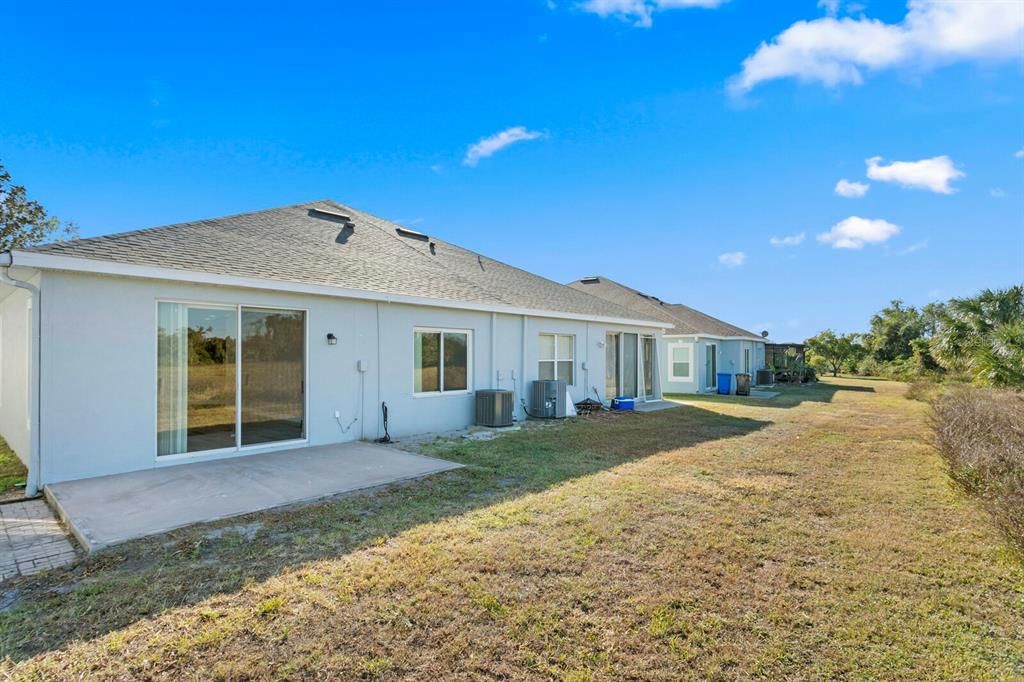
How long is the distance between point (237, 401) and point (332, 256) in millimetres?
3832

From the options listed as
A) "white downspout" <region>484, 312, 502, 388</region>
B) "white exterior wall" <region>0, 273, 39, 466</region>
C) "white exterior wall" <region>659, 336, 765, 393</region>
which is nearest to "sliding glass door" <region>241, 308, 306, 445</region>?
"white exterior wall" <region>0, 273, 39, 466</region>

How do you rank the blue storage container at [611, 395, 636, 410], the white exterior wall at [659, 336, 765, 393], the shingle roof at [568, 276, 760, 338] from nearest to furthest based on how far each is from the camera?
the blue storage container at [611, 395, 636, 410] < the white exterior wall at [659, 336, 765, 393] < the shingle roof at [568, 276, 760, 338]

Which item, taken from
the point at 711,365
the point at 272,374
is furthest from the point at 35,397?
the point at 711,365

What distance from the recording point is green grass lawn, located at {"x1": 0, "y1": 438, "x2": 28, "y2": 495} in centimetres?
628

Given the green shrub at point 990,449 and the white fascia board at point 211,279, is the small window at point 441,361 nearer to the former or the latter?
the white fascia board at point 211,279

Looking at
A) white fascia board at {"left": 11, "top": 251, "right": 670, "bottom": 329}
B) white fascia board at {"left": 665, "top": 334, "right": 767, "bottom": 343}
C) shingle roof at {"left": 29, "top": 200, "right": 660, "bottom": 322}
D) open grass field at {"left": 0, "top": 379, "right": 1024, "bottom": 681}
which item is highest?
shingle roof at {"left": 29, "top": 200, "right": 660, "bottom": 322}

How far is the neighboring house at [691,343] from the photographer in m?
22.0

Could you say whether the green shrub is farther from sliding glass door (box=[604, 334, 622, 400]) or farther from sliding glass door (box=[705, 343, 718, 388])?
sliding glass door (box=[705, 343, 718, 388])

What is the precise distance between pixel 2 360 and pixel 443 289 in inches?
337

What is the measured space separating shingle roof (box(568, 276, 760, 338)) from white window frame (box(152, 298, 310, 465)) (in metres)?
15.9

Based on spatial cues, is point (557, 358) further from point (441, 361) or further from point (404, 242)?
point (404, 242)

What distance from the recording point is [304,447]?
26.9 ft

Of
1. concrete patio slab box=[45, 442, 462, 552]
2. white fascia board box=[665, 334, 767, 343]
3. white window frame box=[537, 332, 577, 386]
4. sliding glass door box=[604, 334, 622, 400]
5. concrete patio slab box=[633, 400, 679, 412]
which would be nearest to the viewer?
concrete patio slab box=[45, 442, 462, 552]

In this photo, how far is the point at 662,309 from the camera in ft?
81.0
